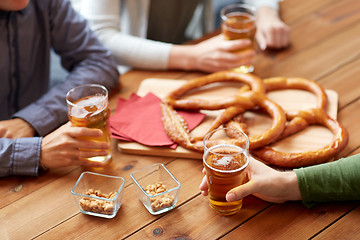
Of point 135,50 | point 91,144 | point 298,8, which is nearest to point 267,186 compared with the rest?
point 91,144

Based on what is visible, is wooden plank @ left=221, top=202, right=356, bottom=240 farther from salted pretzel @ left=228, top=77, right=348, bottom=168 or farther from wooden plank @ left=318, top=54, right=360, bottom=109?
wooden plank @ left=318, top=54, right=360, bottom=109

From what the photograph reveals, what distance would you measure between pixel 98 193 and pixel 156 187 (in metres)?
→ 0.15

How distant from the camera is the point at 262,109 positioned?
4.70 feet

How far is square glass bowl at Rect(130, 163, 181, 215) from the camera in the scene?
109 centimetres

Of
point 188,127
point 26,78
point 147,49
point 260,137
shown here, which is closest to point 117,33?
point 147,49

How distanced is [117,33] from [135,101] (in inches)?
17.7

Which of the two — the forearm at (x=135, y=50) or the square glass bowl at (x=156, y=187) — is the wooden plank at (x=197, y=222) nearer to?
the square glass bowl at (x=156, y=187)

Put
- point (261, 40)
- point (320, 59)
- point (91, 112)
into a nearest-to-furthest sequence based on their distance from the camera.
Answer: point (91, 112)
point (320, 59)
point (261, 40)

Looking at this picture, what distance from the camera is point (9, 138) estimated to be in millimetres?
1323

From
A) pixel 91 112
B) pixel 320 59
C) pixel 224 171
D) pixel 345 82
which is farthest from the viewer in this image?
pixel 320 59

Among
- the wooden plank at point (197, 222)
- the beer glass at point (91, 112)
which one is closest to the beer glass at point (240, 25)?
the beer glass at point (91, 112)

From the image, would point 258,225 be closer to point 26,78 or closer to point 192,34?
point 26,78

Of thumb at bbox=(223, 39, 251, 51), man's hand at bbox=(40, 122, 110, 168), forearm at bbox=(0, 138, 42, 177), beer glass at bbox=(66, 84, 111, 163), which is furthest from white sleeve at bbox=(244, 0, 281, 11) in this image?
forearm at bbox=(0, 138, 42, 177)

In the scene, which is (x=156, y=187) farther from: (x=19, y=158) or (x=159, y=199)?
(x=19, y=158)
